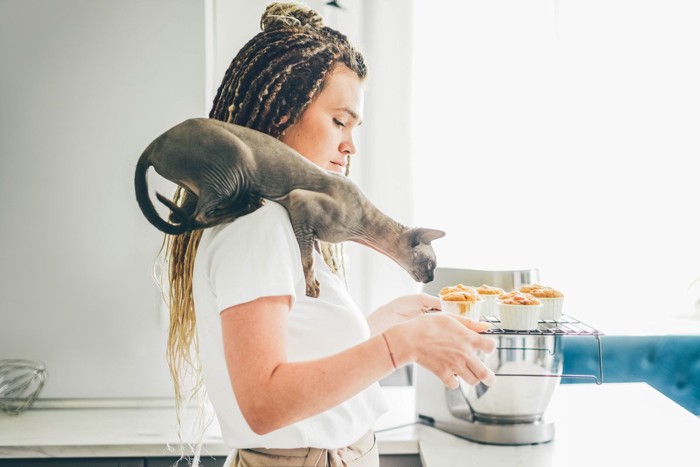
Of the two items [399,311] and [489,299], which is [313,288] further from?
[489,299]

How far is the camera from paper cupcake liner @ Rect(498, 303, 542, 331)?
123 cm

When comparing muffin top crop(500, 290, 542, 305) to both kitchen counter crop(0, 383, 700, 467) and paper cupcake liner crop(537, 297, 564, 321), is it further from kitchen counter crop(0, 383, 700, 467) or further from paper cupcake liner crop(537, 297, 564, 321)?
kitchen counter crop(0, 383, 700, 467)

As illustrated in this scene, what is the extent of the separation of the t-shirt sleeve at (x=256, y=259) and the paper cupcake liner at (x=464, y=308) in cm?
49

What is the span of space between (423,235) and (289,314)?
0.21m

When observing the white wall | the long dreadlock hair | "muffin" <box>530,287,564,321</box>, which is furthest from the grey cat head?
the white wall

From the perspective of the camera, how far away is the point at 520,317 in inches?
49.2

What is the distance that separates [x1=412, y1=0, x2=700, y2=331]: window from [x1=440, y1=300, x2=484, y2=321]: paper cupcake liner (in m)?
1.11

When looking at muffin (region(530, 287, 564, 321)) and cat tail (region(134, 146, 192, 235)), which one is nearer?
cat tail (region(134, 146, 192, 235))

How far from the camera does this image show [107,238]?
1.82 m

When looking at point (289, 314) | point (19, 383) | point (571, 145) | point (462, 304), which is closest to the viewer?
point (289, 314)

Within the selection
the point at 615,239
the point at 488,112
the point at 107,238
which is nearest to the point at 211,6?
the point at 107,238

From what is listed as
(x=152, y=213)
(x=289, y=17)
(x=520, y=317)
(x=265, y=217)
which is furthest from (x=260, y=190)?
(x=520, y=317)

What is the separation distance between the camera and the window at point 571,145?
7.84ft

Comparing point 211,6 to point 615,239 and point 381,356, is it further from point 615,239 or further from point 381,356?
point 615,239
